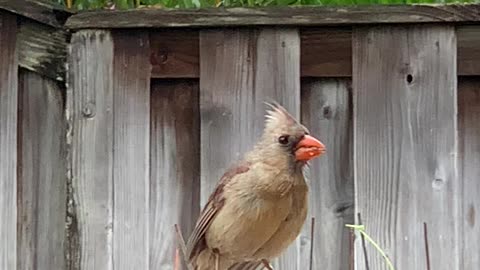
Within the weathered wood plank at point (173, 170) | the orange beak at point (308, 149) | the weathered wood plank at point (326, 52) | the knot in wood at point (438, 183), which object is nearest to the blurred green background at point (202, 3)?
the weathered wood plank at point (326, 52)

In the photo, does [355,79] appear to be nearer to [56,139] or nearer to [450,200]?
[450,200]

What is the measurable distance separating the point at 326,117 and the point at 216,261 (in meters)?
0.44

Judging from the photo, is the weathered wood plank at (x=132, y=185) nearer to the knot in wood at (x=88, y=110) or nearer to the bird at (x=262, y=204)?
the knot in wood at (x=88, y=110)

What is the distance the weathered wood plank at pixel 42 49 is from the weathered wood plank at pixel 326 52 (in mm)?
571

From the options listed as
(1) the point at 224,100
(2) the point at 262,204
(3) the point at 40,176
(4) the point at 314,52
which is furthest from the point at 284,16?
(3) the point at 40,176

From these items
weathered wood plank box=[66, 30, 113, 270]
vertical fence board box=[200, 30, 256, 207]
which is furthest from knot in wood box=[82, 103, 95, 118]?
vertical fence board box=[200, 30, 256, 207]

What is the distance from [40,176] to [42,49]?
0.98 feet

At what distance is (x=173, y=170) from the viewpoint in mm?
2449

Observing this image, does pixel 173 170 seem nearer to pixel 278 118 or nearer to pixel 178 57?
pixel 178 57

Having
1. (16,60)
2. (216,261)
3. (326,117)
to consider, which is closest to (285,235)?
(216,261)

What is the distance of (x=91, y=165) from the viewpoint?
96.0 inches

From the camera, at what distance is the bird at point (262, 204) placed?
2.15m

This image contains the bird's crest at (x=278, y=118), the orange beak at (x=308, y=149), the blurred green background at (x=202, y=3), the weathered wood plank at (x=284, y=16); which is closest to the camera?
the orange beak at (x=308, y=149)

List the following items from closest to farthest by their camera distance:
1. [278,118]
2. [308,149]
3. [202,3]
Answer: [308,149]
[278,118]
[202,3]
